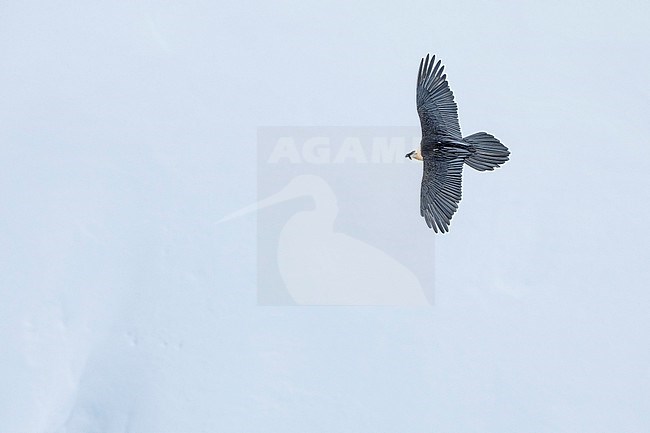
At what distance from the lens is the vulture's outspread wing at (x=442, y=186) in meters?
5.86

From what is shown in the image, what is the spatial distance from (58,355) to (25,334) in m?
0.35

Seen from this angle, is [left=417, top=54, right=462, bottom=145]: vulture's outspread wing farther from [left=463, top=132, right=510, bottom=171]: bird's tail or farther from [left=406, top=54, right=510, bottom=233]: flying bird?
[left=463, top=132, right=510, bottom=171]: bird's tail

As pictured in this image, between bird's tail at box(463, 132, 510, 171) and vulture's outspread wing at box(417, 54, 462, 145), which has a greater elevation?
vulture's outspread wing at box(417, 54, 462, 145)

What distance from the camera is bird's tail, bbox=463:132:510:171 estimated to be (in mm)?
5926

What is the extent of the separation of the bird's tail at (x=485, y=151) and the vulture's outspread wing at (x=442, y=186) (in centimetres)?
9

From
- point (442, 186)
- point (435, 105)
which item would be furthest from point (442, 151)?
point (435, 105)

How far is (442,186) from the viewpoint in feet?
19.4

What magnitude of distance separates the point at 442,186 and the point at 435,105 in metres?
0.65

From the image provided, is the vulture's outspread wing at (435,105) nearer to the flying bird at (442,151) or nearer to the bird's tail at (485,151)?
the flying bird at (442,151)

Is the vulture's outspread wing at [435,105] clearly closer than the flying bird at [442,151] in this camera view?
No

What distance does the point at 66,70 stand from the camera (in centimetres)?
791

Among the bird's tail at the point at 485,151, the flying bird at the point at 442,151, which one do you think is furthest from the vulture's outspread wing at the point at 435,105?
the bird's tail at the point at 485,151

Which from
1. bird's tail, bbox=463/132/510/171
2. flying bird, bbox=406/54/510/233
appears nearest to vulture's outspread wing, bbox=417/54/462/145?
flying bird, bbox=406/54/510/233

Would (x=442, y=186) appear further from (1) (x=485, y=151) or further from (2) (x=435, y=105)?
(2) (x=435, y=105)
